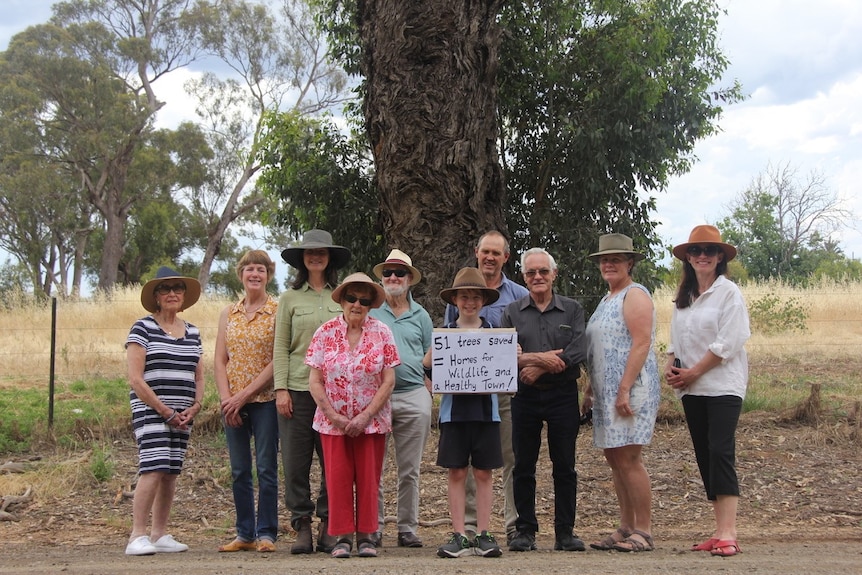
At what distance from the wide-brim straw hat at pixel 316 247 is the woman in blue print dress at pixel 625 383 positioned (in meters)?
1.80

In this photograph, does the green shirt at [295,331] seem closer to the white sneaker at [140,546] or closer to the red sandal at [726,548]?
the white sneaker at [140,546]

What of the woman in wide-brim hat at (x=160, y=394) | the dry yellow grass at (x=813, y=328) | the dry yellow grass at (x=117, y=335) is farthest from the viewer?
the dry yellow grass at (x=813, y=328)

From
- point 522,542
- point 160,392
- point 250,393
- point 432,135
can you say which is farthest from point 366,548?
point 432,135

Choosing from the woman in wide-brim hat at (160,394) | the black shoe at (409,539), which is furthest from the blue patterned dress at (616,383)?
the woman in wide-brim hat at (160,394)

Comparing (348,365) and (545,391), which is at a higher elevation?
(348,365)

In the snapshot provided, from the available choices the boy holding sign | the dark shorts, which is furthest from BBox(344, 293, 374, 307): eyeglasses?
the dark shorts

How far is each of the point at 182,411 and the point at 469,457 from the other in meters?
1.99

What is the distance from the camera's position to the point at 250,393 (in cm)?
622

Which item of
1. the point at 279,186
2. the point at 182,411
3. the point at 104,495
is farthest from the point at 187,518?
the point at 279,186

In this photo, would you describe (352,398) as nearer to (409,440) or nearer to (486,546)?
(409,440)

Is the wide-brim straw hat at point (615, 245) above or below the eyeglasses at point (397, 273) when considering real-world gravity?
above

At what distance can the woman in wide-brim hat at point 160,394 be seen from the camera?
6191 mm

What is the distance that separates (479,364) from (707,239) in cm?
174

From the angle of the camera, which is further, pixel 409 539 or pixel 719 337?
pixel 409 539
